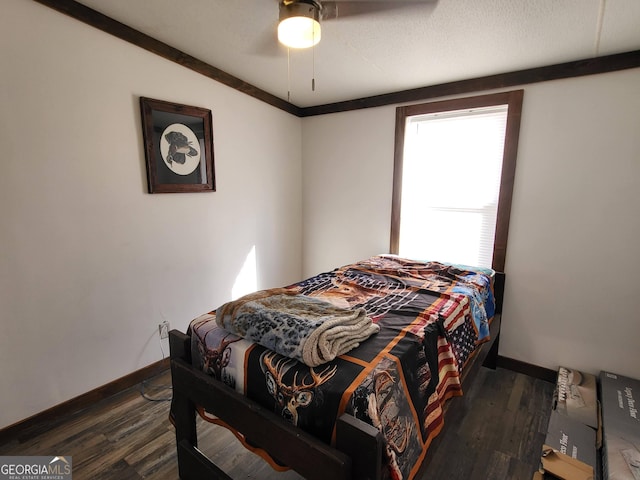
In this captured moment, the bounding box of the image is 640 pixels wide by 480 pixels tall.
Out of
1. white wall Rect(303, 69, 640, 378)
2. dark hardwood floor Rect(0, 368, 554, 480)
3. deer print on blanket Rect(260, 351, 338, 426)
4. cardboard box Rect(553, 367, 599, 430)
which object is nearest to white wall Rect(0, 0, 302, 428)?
dark hardwood floor Rect(0, 368, 554, 480)

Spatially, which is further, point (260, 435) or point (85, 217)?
point (85, 217)

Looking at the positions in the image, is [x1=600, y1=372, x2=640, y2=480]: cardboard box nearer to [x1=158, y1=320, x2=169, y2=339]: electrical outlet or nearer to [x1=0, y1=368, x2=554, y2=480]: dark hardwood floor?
[x1=0, y1=368, x2=554, y2=480]: dark hardwood floor

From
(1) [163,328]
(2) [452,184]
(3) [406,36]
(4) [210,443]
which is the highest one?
(3) [406,36]

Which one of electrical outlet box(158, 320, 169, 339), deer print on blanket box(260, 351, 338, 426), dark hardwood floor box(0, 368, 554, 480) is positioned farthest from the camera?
electrical outlet box(158, 320, 169, 339)

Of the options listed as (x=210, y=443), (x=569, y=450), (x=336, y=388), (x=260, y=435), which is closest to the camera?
(x=336, y=388)

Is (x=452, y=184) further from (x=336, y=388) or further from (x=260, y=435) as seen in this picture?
(x=260, y=435)

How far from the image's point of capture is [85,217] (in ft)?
5.99

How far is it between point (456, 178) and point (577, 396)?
5.69ft

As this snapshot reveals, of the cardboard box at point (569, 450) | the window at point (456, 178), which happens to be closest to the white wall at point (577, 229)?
the window at point (456, 178)

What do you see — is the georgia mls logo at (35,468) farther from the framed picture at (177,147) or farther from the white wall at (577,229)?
the white wall at (577,229)

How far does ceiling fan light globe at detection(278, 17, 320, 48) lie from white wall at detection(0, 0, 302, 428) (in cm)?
102

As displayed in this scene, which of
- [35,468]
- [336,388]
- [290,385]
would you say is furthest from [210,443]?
[336,388]

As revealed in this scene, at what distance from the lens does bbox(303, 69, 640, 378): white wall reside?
2008 millimetres

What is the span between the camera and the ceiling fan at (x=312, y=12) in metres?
1.49
